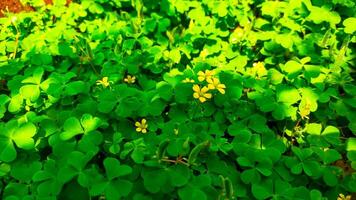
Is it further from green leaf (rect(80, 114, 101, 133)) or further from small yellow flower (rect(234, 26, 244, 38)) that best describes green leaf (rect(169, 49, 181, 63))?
green leaf (rect(80, 114, 101, 133))

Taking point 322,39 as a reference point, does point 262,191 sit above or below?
below

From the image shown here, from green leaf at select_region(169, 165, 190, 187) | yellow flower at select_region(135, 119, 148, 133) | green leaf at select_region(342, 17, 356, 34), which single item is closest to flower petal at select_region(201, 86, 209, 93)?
yellow flower at select_region(135, 119, 148, 133)

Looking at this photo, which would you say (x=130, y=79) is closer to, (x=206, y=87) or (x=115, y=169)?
(x=206, y=87)

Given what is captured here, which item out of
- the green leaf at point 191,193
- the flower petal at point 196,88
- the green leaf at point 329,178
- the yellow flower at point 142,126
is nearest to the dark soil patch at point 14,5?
the yellow flower at point 142,126

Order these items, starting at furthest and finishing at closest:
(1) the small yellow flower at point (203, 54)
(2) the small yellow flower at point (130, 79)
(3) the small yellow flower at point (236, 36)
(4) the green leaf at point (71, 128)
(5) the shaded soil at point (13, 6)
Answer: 1. (5) the shaded soil at point (13, 6)
2. (3) the small yellow flower at point (236, 36)
3. (1) the small yellow flower at point (203, 54)
4. (2) the small yellow flower at point (130, 79)
5. (4) the green leaf at point (71, 128)

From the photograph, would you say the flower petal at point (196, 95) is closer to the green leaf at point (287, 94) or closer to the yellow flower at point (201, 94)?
the yellow flower at point (201, 94)

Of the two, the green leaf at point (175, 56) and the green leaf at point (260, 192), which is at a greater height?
the green leaf at point (175, 56)

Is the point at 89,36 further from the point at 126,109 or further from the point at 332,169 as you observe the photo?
the point at 332,169

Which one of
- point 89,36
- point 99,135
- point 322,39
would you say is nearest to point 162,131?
point 99,135

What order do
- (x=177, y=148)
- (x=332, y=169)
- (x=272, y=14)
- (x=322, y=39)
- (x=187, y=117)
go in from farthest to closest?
1. (x=272, y=14)
2. (x=322, y=39)
3. (x=187, y=117)
4. (x=332, y=169)
5. (x=177, y=148)
